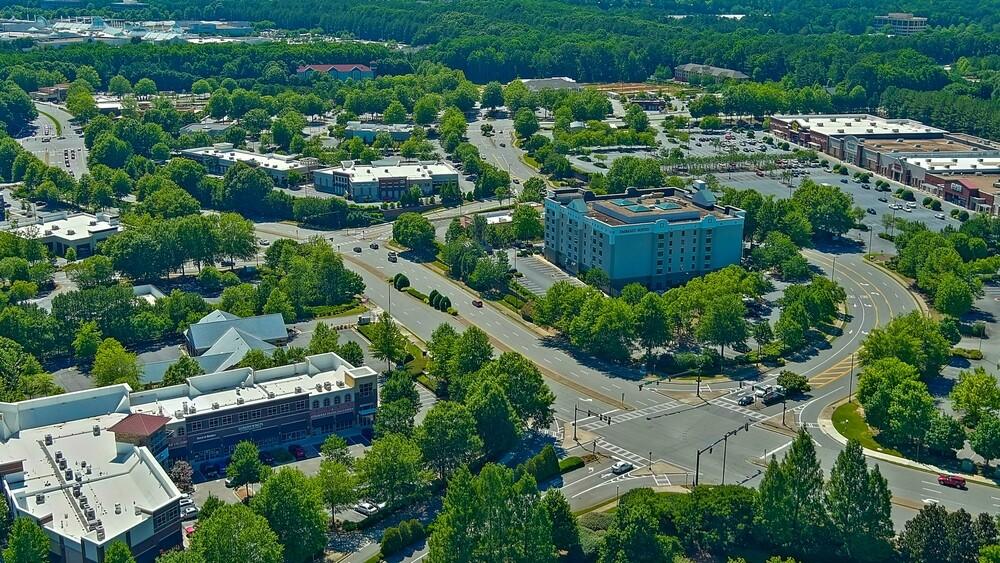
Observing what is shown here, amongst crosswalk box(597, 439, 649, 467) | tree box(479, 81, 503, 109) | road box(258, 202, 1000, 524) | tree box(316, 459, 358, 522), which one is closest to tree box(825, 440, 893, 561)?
road box(258, 202, 1000, 524)

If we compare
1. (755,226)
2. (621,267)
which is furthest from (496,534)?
(755,226)

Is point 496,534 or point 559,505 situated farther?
point 559,505

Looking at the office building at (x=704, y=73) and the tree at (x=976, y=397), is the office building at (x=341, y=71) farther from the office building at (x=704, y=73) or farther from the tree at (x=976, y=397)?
the tree at (x=976, y=397)

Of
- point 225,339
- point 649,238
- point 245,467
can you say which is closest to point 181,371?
point 225,339

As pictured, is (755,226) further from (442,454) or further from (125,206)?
(125,206)

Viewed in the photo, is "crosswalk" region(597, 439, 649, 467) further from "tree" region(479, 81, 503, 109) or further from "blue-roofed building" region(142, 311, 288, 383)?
"tree" region(479, 81, 503, 109)

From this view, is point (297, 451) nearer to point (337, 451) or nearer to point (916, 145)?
point (337, 451)
